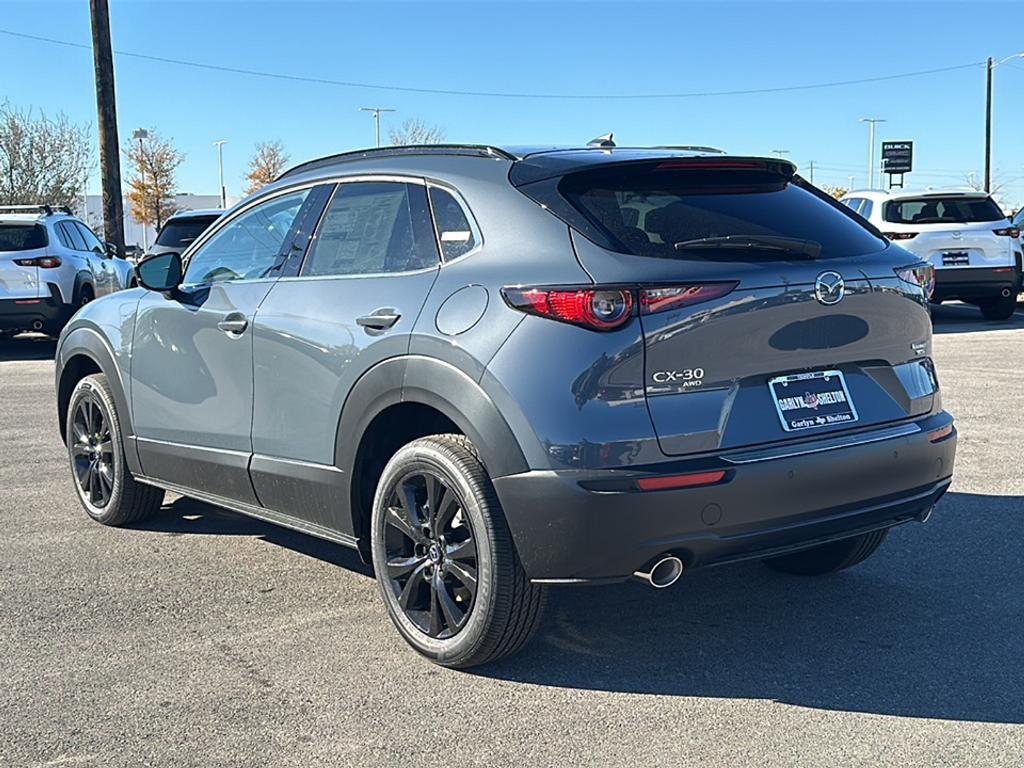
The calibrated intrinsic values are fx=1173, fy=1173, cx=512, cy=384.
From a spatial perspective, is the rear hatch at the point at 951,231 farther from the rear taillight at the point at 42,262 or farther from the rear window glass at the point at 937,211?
the rear taillight at the point at 42,262

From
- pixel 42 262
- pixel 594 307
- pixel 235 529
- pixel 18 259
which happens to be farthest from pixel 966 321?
pixel 594 307

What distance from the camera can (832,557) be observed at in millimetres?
4805

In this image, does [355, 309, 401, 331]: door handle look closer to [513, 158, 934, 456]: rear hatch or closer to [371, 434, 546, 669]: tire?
[371, 434, 546, 669]: tire

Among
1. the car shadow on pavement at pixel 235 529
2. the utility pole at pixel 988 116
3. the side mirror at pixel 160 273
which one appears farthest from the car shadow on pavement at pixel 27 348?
the utility pole at pixel 988 116

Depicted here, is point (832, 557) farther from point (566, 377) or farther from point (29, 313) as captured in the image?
point (29, 313)

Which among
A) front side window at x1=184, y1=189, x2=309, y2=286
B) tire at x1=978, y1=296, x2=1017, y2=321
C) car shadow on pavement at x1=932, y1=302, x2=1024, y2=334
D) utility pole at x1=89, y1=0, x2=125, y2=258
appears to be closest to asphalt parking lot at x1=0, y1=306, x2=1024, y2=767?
front side window at x1=184, y1=189, x2=309, y2=286

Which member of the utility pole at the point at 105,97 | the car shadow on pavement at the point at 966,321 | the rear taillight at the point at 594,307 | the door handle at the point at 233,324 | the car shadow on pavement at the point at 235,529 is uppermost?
the utility pole at the point at 105,97

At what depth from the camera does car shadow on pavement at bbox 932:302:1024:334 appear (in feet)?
52.2

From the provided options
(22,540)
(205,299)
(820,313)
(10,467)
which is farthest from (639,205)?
(10,467)

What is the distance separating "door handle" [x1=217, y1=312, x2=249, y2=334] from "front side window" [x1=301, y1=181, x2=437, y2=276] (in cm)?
36

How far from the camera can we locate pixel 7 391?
10.9m

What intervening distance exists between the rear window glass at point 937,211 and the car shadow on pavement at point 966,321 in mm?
1452

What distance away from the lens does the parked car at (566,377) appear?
348cm

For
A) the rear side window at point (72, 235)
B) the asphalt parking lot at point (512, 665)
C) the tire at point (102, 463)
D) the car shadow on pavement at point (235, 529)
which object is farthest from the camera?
the rear side window at point (72, 235)
